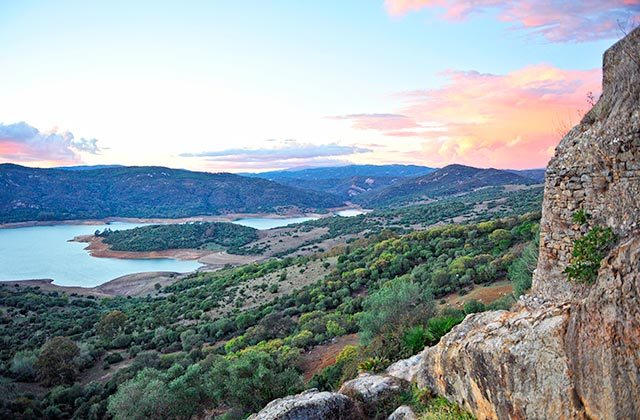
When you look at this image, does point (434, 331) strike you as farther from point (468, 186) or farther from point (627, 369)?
point (468, 186)

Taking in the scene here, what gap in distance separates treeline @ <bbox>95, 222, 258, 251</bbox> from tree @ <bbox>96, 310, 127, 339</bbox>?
151 feet

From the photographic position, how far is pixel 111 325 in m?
28.9

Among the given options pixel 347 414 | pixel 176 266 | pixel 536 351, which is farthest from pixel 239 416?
pixel 176 266

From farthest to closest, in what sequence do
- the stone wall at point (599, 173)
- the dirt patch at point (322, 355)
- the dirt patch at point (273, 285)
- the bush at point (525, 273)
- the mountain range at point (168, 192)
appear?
1. the mountain range at point (168, 192)
2. the dirt patch at point (273, 285)
3. the dirt patch at point (322, 355)
4. the bush at point (525, 273)
5. the stone wall at point (599, 173)

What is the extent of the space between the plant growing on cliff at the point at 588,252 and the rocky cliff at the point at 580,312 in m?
0.08

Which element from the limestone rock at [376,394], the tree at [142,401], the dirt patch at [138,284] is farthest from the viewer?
the dirt patch at [138,284]

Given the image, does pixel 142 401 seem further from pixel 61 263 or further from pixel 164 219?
pixel 164 219

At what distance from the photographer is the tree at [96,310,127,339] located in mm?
28078

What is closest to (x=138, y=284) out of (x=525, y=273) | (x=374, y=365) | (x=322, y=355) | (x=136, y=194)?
(x=322, y=355)

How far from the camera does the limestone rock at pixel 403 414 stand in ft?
21.3

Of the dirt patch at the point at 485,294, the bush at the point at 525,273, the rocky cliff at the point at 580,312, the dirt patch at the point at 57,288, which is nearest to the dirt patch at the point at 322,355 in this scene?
the dirt patch at the point at 485,294

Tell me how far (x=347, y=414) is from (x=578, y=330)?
4.53 metres

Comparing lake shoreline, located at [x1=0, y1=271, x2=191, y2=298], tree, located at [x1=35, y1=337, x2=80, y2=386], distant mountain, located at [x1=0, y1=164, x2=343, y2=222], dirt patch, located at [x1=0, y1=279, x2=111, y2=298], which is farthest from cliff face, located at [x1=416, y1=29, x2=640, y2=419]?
distant mountain, located at [x1=0, y1=164, x2=343, y2=222]

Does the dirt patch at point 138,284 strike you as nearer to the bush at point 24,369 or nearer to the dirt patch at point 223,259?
the dirt patch at point 223,259
